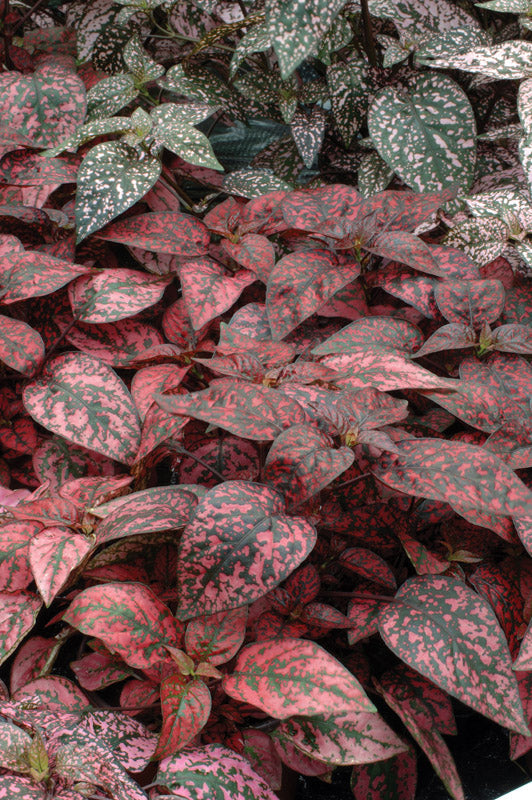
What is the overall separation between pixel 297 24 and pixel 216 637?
0.94 metres

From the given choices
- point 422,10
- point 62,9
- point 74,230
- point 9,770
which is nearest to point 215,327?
point 74,230

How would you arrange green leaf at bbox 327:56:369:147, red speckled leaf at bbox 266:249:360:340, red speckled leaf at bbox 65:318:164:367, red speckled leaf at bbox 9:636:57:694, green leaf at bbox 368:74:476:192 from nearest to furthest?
red speckled leaf at bbox 9:636:57:694
red speckled leaf at bbox 266:249:360:340
red speckled leaf at bbox 65:318:164:367
green leaf at bbox 368:74:476:192
green leaf at bbox 327:56:369:147

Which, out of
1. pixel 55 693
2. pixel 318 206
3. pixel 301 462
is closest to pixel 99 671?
pixel 55 693

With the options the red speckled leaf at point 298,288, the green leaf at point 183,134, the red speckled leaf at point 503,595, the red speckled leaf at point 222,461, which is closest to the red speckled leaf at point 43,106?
the green leaf at point 183,134

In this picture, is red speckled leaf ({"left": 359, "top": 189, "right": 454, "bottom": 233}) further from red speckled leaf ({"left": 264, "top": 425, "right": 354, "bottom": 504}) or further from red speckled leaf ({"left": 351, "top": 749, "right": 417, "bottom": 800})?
red speckled leaf ({"left": 351, "top": 749, "right": 417, "bottom": 800})

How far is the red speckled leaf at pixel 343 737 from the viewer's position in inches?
29.0

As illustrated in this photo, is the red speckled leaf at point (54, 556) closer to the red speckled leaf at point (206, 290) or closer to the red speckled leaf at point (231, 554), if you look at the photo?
the red speckled leaf at point (231, 554)

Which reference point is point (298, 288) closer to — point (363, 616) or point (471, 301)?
point (471, 301)

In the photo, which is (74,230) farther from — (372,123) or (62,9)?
(62,9)

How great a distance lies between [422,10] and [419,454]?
1177mm

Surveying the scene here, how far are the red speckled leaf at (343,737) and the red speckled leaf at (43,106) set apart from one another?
119cm

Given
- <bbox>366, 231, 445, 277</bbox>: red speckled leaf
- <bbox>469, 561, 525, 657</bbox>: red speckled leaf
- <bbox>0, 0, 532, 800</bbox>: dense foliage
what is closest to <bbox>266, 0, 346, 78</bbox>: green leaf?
<bbox>0, 0, 532, 800</bbox>: dense foliage

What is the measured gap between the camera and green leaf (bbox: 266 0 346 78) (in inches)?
41.3

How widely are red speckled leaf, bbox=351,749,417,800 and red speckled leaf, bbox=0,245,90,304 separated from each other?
0.82 metres
